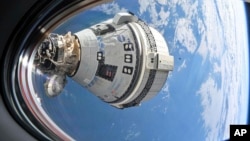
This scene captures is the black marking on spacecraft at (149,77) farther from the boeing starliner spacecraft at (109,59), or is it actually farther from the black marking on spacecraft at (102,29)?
the black marking on spacecraft at (102,29)

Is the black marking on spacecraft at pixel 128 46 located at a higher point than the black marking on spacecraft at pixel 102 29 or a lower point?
lower

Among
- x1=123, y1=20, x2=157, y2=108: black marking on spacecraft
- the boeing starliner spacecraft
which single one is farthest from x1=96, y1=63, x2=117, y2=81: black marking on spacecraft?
x1=123, y1=20, x2=157, y2=108: black marking on spacecraft

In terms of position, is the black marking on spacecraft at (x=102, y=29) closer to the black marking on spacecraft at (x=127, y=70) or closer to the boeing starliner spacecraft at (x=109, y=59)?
the boeing starliner spacecraft at (x=109, y=59)

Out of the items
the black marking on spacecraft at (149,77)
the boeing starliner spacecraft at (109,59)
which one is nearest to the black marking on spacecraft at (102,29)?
the boeing starliner spacecraft at (109,59)

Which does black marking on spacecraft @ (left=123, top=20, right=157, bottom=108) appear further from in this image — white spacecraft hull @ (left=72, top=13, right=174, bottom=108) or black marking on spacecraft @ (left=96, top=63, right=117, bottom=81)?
black marking on spacecraft @ (left=96, top=63, right=117, bottom=81)

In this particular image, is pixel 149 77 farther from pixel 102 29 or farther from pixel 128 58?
pixel 102 29

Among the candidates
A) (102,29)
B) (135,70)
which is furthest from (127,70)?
(102,29)

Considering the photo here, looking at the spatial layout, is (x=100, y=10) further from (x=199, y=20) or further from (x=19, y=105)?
(x=199, y=20)

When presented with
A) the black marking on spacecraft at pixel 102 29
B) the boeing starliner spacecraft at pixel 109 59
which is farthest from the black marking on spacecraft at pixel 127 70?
the black marking on spacecraft at pixel 102 29
